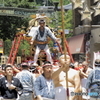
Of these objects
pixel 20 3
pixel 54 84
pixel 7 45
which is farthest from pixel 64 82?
pixel 7 45

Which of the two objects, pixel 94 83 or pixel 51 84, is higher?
pixel 51 84

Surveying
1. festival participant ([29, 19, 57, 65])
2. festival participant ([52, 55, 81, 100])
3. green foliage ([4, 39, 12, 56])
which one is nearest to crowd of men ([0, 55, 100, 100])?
festival participant ([52, 55, 81, 100])

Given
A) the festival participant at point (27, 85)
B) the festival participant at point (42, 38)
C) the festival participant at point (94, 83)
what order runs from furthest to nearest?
the festival participant at point (42, 38), the festival participant at point (27, 85), the festival participant at point (94, 83)

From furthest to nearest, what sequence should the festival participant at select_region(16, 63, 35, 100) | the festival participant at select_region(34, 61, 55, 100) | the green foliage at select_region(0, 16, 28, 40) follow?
the green foliage at select_region(0, 16, 28, 40), the festival participant at select_region(16, 63, 35, 100), the festival participant at select_region(34, 61, 55, 100)

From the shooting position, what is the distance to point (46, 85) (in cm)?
864

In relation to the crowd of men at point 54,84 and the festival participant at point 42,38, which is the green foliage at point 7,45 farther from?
the crowd of men at point 54,84

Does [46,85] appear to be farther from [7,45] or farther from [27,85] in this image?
[7,45]

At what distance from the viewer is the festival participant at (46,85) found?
338 inches

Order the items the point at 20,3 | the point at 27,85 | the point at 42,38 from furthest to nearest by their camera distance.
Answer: the point at 20,3
the point at 42,38
the point at 27,85

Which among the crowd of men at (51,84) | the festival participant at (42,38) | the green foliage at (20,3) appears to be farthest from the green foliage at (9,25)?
the crowd of men at (51,84)

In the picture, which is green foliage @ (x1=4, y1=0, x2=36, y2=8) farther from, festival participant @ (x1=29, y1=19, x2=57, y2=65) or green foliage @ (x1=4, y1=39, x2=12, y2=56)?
festival participant @ (x1=29, y1=19, x2=57, y2=65)

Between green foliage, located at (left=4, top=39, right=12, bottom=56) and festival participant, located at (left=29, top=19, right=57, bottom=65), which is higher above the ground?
festival participant, located at (left=29, top=19, right=57, bottom=65)

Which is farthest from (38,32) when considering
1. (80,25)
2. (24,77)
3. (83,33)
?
(80,25)

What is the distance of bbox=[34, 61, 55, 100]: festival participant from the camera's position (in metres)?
8.59
